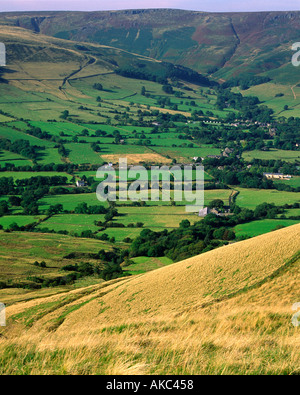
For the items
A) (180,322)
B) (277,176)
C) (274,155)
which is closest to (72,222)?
(277,176)

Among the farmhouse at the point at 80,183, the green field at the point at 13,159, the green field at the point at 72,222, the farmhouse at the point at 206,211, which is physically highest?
the green field at the point at 13,159

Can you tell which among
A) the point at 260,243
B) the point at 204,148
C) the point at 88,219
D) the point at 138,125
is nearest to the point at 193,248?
the point at 88,219

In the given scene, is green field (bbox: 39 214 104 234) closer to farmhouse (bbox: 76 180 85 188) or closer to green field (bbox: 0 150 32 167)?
farmhouse (bbox: 76 180 85 188)

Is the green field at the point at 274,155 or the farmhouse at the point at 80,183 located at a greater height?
the green field at the point at 274,155

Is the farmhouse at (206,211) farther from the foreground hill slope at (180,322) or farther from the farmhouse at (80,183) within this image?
the foreground hill slope at (180,322)

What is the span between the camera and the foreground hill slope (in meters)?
10.5

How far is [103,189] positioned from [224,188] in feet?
93.0

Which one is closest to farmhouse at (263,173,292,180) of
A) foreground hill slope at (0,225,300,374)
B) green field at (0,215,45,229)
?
green field at (0,215,45,229)

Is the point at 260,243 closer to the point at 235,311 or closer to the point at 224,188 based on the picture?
the point at 235,311

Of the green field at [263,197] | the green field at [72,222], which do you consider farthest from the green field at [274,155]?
the green field at [72,222]

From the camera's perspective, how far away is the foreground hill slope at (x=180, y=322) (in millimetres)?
10469

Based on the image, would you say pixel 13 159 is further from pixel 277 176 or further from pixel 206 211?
pixel 277 176

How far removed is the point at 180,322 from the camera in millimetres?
19234

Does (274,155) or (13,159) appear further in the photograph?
(274,155)
